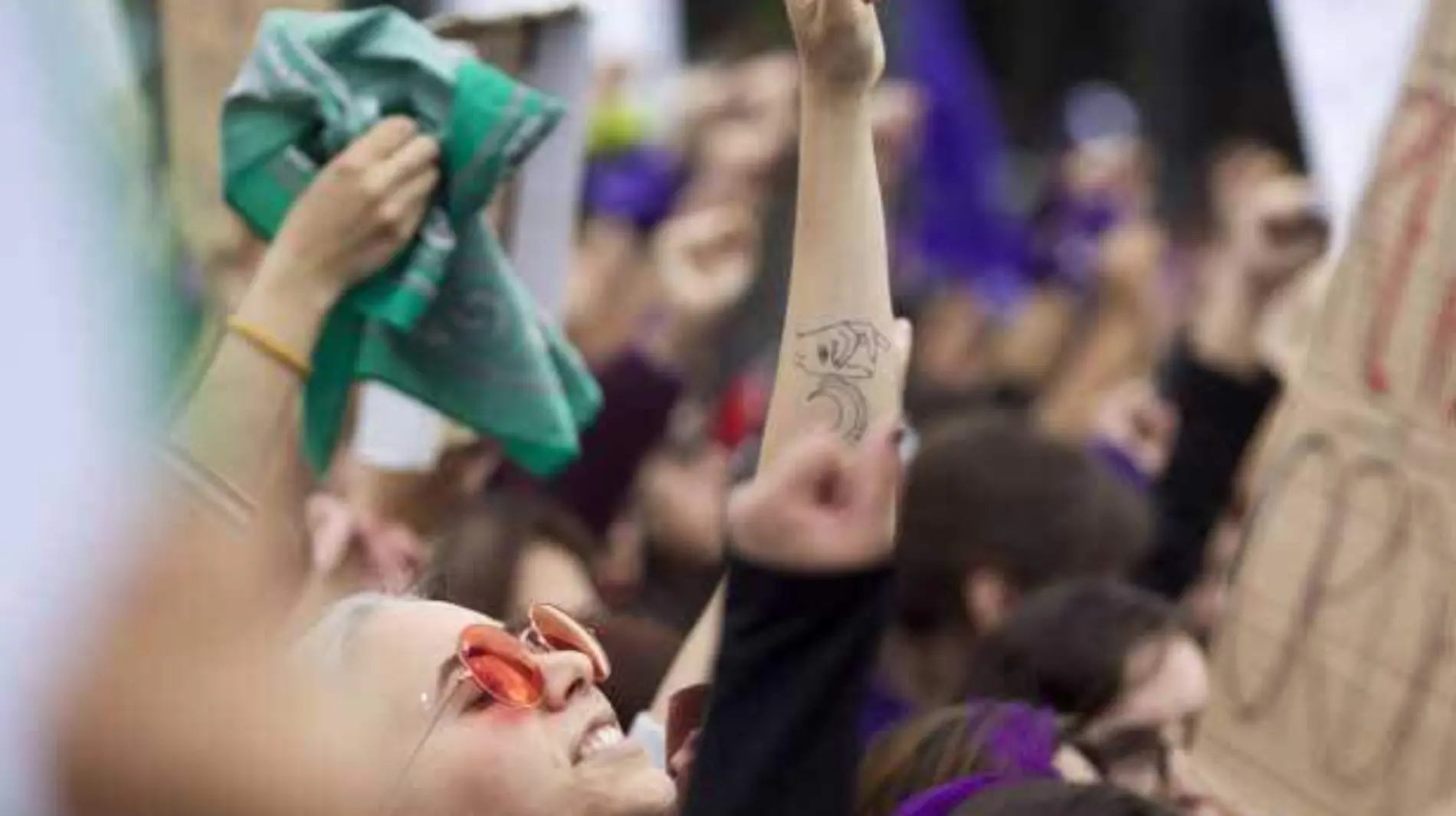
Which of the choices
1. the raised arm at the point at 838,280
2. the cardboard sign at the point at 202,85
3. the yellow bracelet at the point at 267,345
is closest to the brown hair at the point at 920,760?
the raised arm at the point at 838,280

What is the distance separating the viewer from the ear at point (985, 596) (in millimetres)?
3531

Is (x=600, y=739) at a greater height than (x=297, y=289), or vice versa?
(x=297, y=289)

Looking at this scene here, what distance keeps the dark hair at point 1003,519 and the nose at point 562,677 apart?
5.44ft

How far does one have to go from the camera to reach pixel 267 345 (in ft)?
7.71

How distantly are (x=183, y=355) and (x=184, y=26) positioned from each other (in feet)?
7.08

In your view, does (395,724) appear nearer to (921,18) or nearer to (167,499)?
(167,499)

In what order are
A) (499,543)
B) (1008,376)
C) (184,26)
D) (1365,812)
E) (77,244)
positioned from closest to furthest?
1. (77,244)
2. (1365,812)
3. (184,26)
4. (499,543)
5. (1008,376)

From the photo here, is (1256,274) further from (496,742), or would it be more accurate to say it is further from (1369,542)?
(496,742)

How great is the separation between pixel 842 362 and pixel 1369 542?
64 centimetres

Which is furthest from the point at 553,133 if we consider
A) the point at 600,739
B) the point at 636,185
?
the point at 636,185

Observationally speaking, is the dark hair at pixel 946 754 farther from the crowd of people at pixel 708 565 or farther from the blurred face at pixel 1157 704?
the blurred face at pixel 1157 704

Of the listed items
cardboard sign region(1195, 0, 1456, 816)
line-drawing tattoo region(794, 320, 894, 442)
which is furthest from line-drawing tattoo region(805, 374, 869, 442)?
cardboard sign region(1195, 0, 1456, 816)

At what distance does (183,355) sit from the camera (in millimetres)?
1054

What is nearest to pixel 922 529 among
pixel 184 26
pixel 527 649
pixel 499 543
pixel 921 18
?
pixel 499 543
